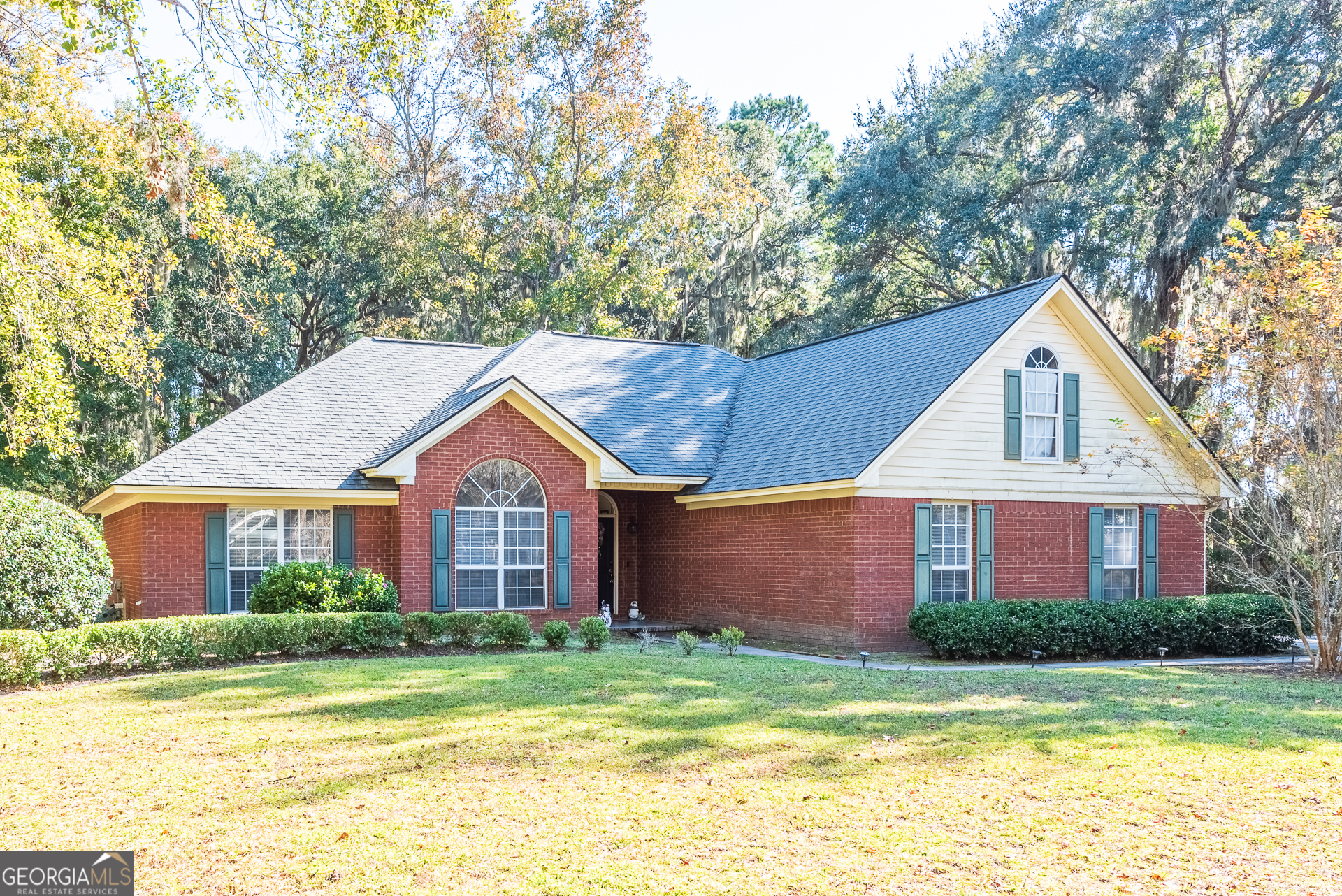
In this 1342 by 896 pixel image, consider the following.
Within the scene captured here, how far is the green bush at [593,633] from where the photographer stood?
→ 15031 millimetres

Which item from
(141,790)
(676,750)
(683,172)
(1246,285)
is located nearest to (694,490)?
(1246,285)

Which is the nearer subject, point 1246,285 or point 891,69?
point 1246,285

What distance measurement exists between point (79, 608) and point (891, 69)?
1162 inches

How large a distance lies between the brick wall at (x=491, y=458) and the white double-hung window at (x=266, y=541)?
2.21 ft

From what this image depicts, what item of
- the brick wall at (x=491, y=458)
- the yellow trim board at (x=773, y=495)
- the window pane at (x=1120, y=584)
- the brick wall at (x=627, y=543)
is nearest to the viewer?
the yellow trim board at (x=773, y=495)

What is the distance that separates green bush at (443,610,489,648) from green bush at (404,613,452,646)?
59 mm

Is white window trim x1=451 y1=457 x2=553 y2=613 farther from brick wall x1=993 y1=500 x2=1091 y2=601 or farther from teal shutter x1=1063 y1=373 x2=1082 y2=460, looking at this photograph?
teal shutter x1=1063 y1=373 x2=1082 y2=460

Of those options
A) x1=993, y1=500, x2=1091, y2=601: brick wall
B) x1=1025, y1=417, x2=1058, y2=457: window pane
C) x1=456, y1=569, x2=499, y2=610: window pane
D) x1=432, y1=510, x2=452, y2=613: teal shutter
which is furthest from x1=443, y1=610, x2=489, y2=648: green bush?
x1=1025, y1=417, x2=1058, y2=457: window pane

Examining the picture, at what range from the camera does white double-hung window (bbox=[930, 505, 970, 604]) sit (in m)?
17.0

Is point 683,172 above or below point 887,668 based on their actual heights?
above

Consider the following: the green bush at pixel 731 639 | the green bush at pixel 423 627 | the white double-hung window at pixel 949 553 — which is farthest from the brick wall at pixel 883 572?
the green bush at pixel 423 627

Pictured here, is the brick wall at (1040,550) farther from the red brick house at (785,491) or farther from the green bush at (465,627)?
the green bush at (465,627)

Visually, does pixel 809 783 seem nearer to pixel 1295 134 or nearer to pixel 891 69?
pixel 1295 134

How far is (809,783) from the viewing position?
771 centimetres
